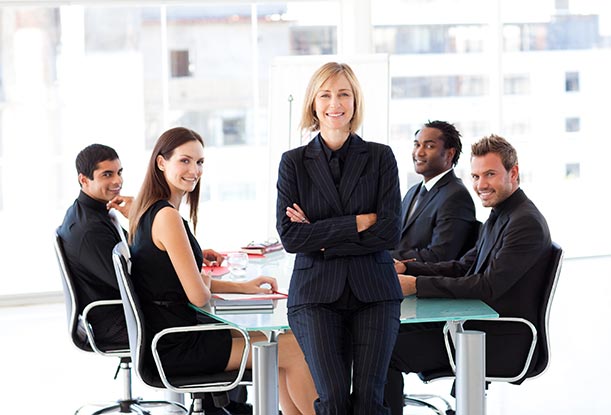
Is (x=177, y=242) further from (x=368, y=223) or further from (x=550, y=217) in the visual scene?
(x=550, y=217)

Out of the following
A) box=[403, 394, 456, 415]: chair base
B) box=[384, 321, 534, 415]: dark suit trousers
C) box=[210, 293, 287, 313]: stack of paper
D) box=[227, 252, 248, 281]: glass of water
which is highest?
box=[227, 252, 248, 281]: glass of water

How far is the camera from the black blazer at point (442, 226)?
14.9 feet

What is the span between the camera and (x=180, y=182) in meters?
4.09

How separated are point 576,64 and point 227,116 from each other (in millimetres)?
3502

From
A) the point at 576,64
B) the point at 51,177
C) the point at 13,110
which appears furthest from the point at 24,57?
the point at 576,64

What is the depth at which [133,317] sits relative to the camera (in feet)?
12.5

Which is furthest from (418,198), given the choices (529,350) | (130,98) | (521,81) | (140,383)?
(521,81)

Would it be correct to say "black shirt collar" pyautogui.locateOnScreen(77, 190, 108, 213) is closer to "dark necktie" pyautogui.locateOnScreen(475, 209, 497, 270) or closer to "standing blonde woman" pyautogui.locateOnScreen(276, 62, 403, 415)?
"standing blonde woman" pyautogui.locateOnScreen(276, 62, 403, 415)

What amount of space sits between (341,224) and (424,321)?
0.45 meters

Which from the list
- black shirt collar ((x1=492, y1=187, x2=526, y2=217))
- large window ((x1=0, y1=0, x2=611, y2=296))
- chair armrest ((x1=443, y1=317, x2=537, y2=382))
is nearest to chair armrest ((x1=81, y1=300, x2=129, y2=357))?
chair armrest ((x1=443, y1=317, x2=537, y2=382))

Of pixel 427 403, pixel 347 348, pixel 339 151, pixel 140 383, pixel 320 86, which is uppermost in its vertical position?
pixel 320 86

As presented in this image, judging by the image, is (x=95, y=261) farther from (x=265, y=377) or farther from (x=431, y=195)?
(x=431, y=195)

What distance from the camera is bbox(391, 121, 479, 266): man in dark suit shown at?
4566 mm

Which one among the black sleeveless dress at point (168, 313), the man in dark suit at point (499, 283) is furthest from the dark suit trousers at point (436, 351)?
the black sleeveless dress at point (168, 313)
